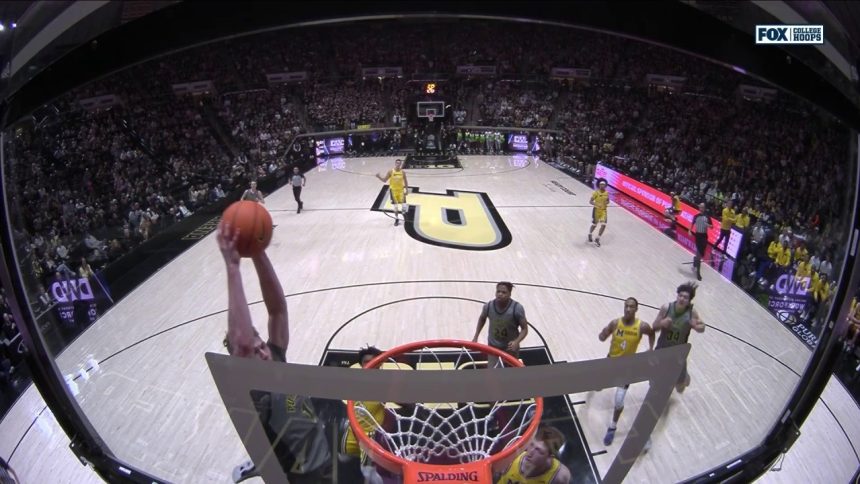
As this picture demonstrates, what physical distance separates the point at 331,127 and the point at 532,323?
17.2 metres

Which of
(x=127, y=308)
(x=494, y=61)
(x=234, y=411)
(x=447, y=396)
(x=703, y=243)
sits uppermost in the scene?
(x=494, y=61)

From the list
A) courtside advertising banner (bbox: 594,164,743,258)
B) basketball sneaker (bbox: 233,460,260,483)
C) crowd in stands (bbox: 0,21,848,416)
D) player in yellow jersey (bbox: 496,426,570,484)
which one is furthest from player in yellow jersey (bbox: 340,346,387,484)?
courtside advertising banner (bbox: 594,164,743,258)

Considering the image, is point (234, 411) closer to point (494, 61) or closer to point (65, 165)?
point (65, 165)

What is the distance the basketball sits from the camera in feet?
6.70

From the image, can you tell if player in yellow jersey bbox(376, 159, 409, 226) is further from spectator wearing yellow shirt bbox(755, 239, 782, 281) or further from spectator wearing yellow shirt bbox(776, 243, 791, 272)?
spectator wearing yellow shirt bbox(776, 243, 791, 272)

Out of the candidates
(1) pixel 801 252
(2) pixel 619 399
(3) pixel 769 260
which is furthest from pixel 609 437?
(3) pixel 769 260

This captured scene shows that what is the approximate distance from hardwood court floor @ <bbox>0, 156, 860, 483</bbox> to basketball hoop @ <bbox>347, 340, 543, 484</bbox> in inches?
33.9

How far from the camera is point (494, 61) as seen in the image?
24.0m

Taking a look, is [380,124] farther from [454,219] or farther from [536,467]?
[536,467]

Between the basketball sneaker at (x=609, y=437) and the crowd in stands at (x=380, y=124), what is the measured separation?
15.0 feet

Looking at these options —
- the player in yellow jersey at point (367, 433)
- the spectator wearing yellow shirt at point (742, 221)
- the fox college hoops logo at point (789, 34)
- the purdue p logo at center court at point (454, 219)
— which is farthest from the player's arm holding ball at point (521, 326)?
the spectator wearing yellow shirt at point (742, 221)

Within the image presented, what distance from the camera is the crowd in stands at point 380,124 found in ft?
29.4

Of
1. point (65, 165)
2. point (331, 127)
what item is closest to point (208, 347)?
point (65, 165)

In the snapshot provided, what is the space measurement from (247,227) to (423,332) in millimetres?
4075
